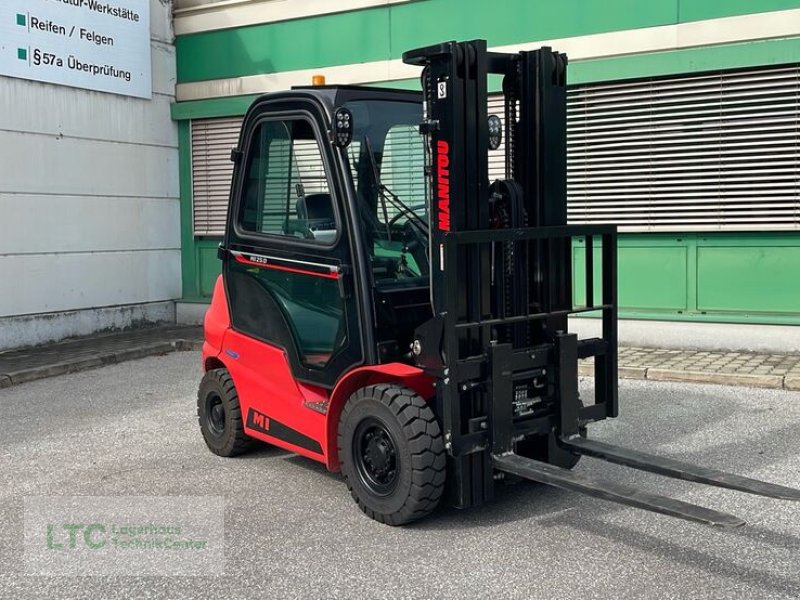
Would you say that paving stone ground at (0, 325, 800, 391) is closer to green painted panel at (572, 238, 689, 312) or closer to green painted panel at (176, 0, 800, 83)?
green painted panel at (572, 238, 689, 312)

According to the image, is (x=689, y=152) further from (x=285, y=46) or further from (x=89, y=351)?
(x=89, y=351)

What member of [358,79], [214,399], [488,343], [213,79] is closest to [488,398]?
[488,343]

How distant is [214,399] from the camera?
6734mm

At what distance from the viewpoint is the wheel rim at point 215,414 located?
21.9ft

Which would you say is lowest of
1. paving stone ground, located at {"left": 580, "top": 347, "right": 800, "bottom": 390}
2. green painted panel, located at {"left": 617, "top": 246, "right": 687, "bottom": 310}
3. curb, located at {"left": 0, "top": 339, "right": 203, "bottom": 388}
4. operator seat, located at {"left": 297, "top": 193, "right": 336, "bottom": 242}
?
curb, located at {"left": 0, "top": 339, "right": 203, "bottom": 388}

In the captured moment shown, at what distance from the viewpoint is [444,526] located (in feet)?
16.6

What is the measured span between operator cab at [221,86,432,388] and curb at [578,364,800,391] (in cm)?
418

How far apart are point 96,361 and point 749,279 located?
7.12 meters

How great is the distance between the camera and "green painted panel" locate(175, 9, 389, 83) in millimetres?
12094

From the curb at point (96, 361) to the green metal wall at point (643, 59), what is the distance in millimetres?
4016

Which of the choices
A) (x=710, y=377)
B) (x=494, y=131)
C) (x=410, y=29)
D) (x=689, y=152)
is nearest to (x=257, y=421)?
(x=494, y=131)

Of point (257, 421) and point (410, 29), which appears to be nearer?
point (257, 421)

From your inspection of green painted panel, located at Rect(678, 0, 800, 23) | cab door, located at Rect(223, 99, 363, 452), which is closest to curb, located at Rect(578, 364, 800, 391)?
green painted panel, located at Rect(678, 0, 800, 23)

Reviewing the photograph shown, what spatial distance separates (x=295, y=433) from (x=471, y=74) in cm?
238
